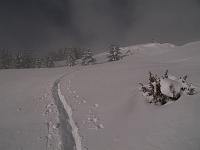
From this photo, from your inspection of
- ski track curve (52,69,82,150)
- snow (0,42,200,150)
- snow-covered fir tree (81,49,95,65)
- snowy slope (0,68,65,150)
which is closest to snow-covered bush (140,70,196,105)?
snow (0,42,200,150)

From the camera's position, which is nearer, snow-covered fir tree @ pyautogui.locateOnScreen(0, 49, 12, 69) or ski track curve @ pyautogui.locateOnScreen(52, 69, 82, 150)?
ski track curve @ pyautogui.locateOnScreen(52, 69, 82, 150)

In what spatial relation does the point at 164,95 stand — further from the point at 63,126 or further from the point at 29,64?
the point at 29,64

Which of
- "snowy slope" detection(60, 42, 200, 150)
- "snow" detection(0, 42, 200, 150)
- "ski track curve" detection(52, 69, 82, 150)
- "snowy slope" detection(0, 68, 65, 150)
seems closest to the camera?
"snowy slope" detection(60, 42, 200, 150)

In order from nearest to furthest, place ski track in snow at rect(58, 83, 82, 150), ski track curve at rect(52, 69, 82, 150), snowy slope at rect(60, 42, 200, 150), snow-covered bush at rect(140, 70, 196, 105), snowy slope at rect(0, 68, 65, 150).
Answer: snowy slope at rect(60, 42, 200, 150) → ski track curve at rect(52, 69, 82, 150) → ski track in snow at rect(58, 83, 82, 150) → snowy slope at rect(0, 68, 65, 150) → snow-covered bush at rect(140, 70, 196, 105)

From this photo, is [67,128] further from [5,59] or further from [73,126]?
[5,59]

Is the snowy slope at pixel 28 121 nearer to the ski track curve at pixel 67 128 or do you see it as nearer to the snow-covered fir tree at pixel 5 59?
the ski track curve at pixel 67 128

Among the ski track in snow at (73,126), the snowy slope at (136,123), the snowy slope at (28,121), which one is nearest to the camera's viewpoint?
the snowy slope at (136,123)

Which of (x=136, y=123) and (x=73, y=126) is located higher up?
(x=136, y=123)

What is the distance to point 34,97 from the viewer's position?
69.7ft

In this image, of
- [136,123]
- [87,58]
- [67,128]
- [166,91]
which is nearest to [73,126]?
[67,128]

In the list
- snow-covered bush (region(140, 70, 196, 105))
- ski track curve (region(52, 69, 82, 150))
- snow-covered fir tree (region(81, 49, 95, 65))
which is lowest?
ski track curve (region(52, 69, 82, 150))

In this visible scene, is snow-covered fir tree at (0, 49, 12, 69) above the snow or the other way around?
above

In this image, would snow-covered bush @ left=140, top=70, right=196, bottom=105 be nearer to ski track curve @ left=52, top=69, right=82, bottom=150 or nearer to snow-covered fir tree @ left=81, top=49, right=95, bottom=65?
ski track curve @ left=52, top=69, right=82, bottom=150

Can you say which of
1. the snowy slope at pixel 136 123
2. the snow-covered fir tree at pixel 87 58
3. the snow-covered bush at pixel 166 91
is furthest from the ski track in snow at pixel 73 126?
the snow-covered fir tree at pixel 87 58
